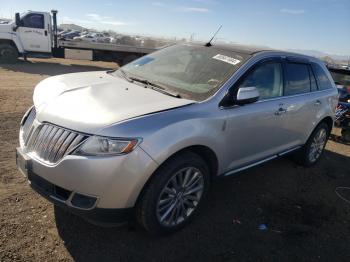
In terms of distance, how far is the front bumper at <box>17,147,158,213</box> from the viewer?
2.65 m

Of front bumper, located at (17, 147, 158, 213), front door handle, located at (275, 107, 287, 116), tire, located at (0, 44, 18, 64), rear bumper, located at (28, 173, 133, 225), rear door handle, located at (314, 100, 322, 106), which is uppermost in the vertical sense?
front door handle, located at (275, 107, 287, 116)

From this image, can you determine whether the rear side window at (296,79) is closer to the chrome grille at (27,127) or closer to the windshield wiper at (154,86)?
the windshield wiper at (154,86)

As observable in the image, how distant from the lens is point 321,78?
→ 5.52 meters

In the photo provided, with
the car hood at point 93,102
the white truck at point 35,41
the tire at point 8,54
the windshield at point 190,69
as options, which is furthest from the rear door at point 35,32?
the car hood at point 93,102

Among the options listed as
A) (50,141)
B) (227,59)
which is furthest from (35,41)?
(50,141)

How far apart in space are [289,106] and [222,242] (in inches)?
81.4

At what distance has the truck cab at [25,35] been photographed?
1616cm

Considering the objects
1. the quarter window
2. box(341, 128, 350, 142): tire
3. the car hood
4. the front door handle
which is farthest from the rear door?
the front door handle

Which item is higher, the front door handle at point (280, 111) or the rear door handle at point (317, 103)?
the front door handle at point (280, 111)

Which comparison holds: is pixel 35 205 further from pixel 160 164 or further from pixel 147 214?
pixel 160 164

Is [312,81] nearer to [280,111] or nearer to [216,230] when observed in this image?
[280,111]

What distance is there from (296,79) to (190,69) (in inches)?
67.4

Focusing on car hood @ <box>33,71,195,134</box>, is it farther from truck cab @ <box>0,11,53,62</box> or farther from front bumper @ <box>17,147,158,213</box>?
truck cab @ <box>0,11,53,62</box>

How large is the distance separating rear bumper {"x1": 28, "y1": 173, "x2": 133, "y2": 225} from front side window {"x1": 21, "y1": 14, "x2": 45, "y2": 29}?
1532 centimetres
